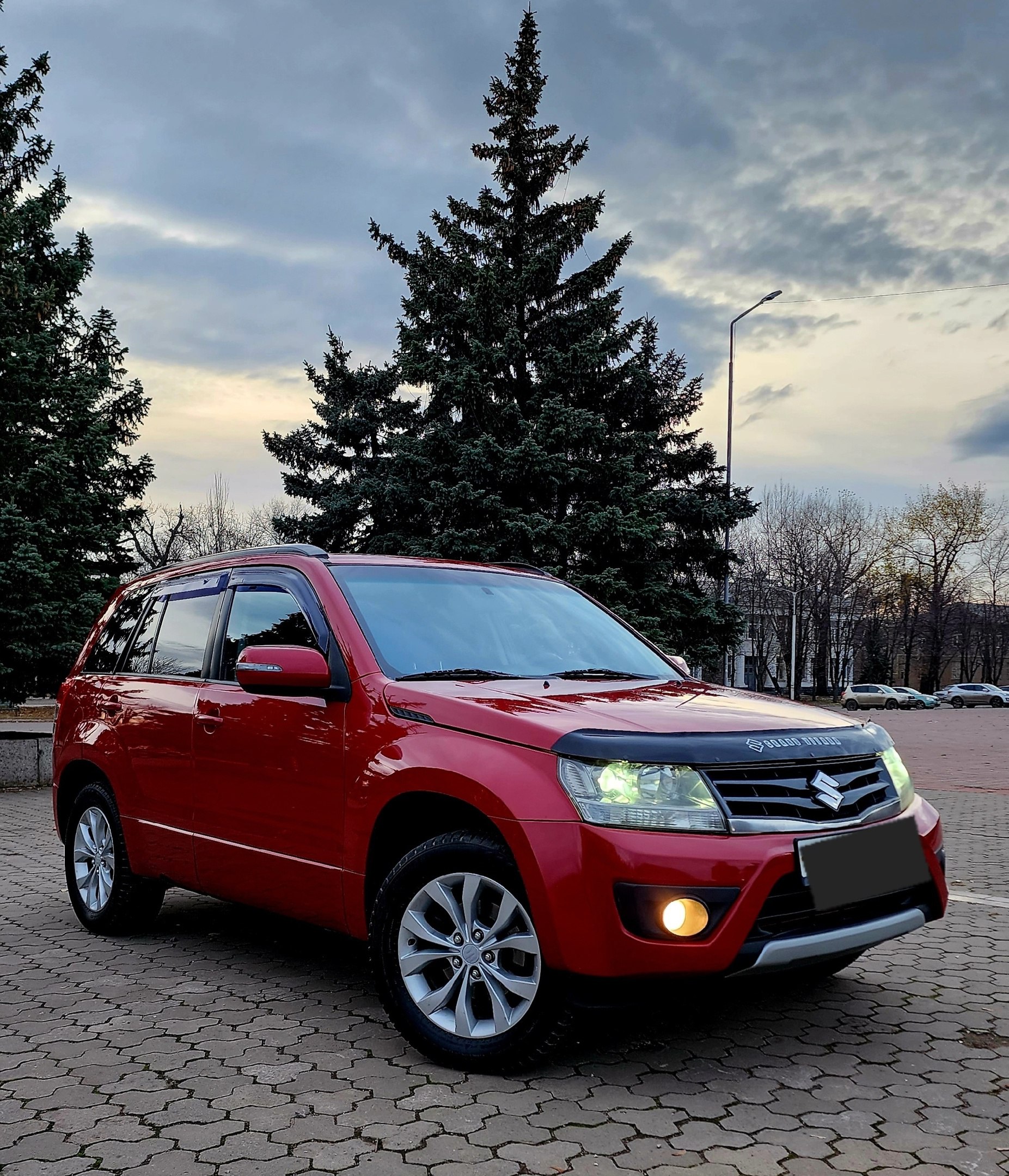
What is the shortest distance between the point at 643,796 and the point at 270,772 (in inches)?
68.9

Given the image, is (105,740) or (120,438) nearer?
(105,740)

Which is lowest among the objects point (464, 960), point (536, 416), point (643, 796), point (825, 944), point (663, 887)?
point (464, 960)

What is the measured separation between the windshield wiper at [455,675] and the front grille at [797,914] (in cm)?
138

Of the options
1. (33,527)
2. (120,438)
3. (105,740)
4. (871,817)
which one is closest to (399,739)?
(871,817)

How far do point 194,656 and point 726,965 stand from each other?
3.00m

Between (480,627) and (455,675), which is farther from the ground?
(480,627)

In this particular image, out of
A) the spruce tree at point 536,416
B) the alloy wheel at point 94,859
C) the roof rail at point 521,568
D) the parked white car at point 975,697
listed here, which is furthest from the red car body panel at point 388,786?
the parked white car at point 975,697

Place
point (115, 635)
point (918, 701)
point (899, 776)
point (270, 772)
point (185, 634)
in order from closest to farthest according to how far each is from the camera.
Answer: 1. point (899, 776)
2. point (270, 772)
3. point (185, 634)
4. point (115, 635)
5. point (918, 701)

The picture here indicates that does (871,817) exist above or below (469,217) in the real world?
below

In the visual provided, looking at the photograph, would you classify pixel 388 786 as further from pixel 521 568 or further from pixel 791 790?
pixel 521 568

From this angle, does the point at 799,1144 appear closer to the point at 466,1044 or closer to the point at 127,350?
the point at 466,1044

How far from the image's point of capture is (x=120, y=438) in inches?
670

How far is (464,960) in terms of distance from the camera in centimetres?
363

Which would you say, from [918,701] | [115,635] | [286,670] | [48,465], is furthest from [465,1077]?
[918,701]
